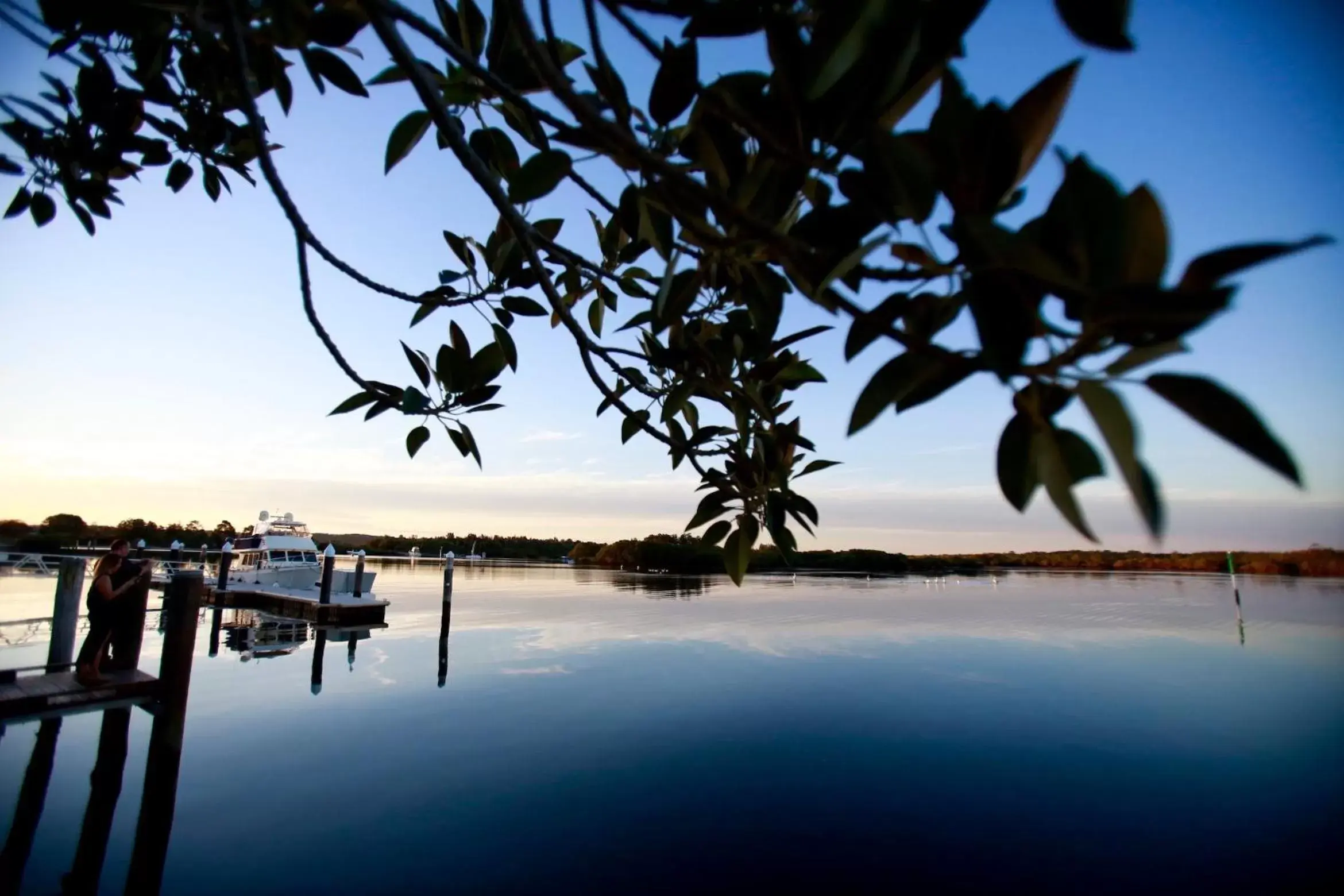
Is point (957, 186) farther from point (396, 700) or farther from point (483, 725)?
point (396, 700)

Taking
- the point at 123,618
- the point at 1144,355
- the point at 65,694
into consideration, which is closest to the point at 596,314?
the point at 1144,355

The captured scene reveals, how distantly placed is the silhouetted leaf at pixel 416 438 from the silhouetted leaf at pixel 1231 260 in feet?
4.79

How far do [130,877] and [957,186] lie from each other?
1007cm

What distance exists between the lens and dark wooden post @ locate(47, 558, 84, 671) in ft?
20.3

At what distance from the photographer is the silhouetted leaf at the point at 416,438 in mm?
1509

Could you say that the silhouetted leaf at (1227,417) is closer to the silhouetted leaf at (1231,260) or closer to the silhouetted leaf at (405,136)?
the silhouetted leaf at (1231,260)

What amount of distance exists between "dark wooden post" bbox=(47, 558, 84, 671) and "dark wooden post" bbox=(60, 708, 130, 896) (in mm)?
954

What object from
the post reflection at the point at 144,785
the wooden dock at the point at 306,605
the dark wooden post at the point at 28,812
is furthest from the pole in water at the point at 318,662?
the post reflection at the point at 144,785

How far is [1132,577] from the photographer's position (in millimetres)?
83625

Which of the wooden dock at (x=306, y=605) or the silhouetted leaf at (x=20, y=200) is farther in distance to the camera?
the wooden dock at (x=306, y=605)

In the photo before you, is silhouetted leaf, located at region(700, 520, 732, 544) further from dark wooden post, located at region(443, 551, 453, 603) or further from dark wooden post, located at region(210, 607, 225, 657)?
dark wooden post, located at region(210, 607, 225, 657)

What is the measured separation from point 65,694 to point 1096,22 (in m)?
7.64

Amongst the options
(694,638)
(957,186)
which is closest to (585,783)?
(957,186)

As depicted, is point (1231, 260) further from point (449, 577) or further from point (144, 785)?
point (449, 577)
